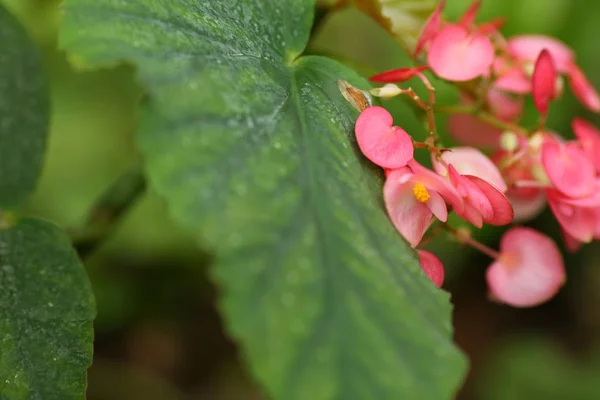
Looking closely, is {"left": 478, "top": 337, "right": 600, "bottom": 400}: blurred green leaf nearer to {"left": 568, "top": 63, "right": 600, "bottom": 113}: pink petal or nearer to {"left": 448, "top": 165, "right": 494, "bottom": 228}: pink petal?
{"left": 568, "top": 63, "right": 600, "bottom": 113}: pink petal

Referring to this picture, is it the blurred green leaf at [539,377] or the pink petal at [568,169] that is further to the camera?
the blurred green leaf at [539,377]

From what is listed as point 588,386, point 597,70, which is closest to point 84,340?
point 588,386

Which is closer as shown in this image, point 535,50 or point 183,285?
point 535,50

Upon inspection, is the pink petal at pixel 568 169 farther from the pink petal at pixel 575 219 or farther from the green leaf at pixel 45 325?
the green leaf at pixel 45 325


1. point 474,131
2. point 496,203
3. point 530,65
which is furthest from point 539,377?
point 496,203

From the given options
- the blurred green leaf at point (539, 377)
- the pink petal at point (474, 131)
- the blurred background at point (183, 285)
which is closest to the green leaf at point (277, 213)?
the pink petal at point (474, 131)

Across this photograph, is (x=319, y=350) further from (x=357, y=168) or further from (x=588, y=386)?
(x=588, y=386)

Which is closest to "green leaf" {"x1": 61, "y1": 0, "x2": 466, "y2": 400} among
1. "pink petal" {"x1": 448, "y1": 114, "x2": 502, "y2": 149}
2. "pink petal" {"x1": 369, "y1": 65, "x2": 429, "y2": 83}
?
"pink petal" {"x1": 369, "y1": 65, "x2": 429, "y2": 83}

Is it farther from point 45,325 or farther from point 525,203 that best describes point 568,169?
point 45,325
